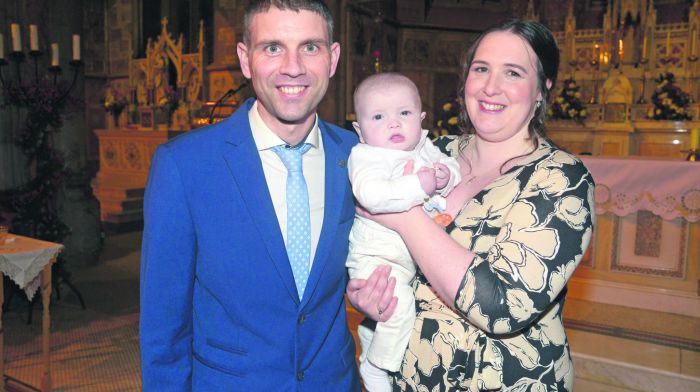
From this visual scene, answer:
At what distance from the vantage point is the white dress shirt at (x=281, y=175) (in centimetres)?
168

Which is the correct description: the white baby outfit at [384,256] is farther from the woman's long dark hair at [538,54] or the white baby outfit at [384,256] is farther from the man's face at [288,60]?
the woman's long dark hair at [538,54]

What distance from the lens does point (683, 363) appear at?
393cm

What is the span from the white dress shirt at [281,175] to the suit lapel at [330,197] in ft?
0.11

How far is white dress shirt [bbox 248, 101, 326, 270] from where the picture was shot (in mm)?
1682

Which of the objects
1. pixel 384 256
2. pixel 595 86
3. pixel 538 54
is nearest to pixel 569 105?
pixel 595 86

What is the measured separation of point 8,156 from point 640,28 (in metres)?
9.18

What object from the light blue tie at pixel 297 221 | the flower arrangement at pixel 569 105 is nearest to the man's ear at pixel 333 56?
the light blue tie at pixel 297 221

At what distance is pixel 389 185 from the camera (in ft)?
5.29

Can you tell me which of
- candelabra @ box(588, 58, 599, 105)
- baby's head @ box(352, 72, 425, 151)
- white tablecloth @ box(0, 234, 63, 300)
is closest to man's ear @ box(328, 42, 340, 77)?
baby's head @ box(352, 72, 425, 151)

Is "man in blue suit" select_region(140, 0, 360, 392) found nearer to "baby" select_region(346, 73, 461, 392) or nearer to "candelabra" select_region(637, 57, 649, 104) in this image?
"baby" select_region(346, 73, 461, 392)

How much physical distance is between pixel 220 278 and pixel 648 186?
4.49 meters

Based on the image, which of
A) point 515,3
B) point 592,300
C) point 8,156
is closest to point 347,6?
point 515,3

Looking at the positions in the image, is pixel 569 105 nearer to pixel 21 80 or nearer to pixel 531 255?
pixel 21 80

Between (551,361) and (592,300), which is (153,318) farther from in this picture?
(592,300)
